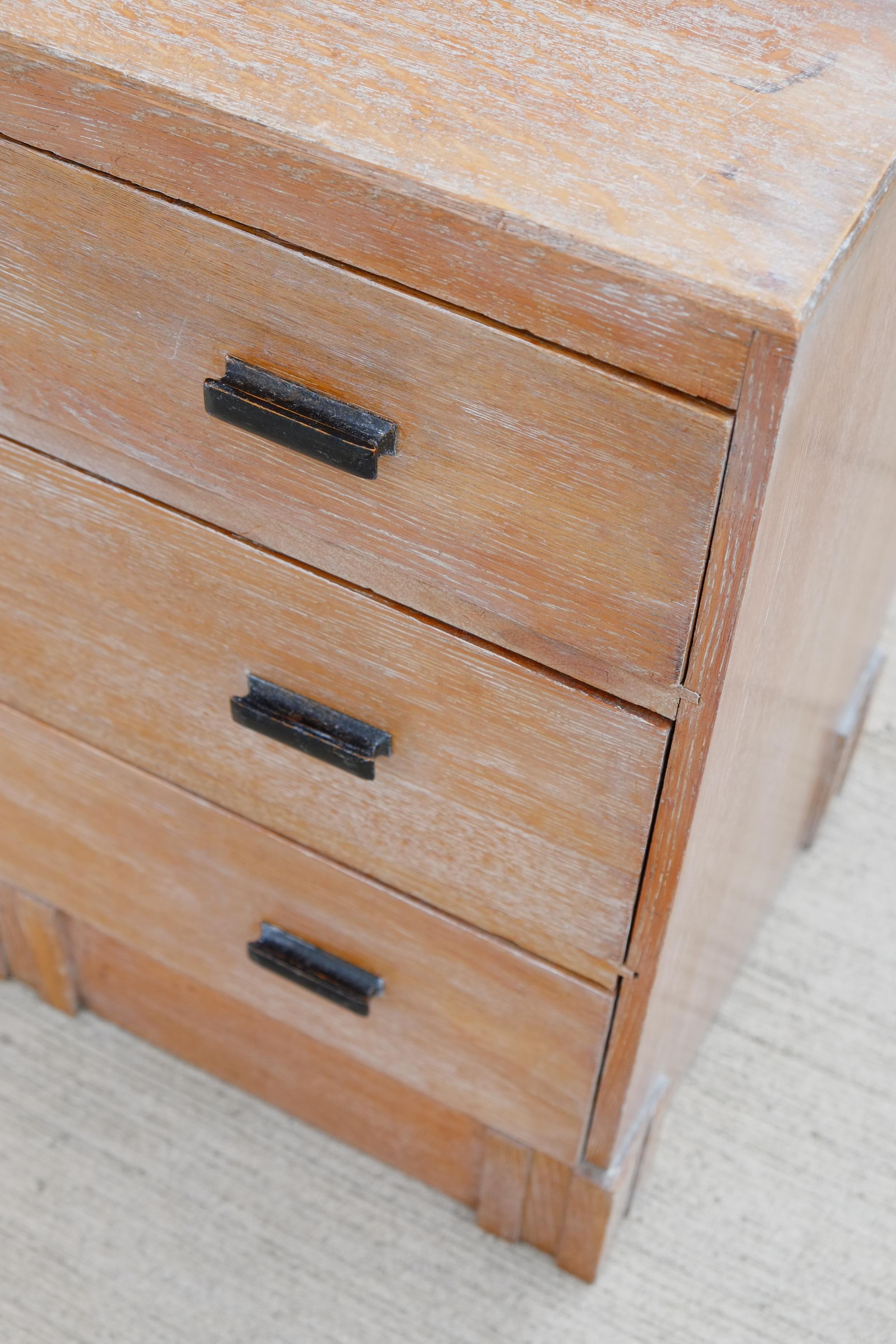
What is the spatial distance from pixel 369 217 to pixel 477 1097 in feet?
1.87

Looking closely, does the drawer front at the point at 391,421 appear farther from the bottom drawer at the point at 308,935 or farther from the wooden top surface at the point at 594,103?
the bottom drawer at the point at 308,935

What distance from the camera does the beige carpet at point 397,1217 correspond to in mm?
975

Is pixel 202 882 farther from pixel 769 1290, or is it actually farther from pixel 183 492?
pixel 769 1290

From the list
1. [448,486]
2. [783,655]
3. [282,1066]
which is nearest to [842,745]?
[783,655]

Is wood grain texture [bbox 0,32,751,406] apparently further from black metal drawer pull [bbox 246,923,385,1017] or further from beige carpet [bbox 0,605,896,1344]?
beige carpet [bbox 0,605,896,1344]

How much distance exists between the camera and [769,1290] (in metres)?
1.00

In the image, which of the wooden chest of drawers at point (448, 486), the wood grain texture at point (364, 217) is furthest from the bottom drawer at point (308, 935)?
the wood grain texture at point (364, 217)

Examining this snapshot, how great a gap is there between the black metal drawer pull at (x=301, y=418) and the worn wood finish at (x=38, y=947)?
54 centimetres

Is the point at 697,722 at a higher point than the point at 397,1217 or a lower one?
higher

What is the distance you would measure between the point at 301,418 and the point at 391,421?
0.04 meters

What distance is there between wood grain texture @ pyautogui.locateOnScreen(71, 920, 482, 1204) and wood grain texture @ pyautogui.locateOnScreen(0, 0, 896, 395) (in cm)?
63

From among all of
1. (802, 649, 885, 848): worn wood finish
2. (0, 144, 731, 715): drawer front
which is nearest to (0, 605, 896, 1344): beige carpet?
(802, 649, 885, 848): worn wood finish

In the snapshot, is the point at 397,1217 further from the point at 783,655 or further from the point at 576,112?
the point at 576,112

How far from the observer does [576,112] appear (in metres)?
0.59
